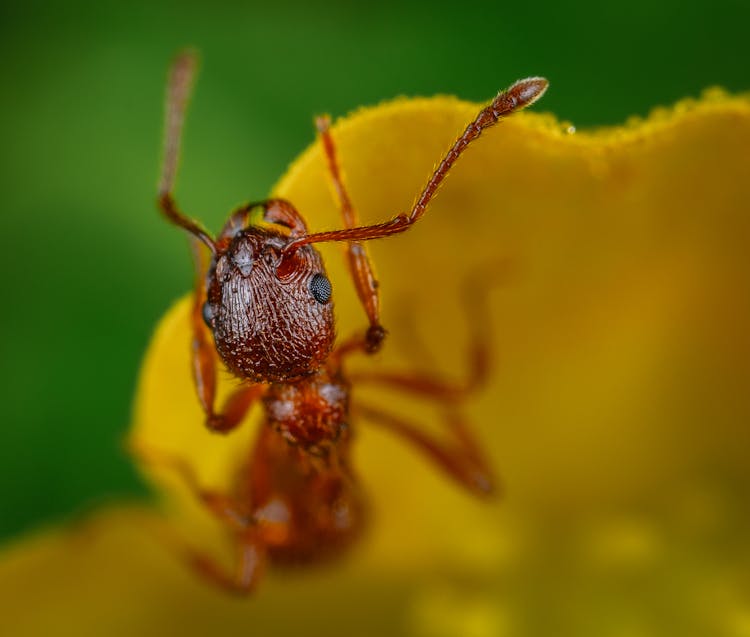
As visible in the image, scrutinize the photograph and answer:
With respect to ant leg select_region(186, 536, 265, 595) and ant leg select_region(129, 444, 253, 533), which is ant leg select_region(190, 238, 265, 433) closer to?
ant leg select_region(129, 444, 253, 533)

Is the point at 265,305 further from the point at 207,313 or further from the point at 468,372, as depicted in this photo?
the point at 468,372

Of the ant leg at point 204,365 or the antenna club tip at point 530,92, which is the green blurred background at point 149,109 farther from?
the antenna club tip at point 530,92

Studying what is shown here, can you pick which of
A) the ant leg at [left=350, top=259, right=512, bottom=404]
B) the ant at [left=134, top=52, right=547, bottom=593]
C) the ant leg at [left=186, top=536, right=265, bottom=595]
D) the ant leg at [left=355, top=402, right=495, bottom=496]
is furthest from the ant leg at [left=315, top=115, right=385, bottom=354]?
the ant leg at [left=186, top=536, right=265, bottom=595]

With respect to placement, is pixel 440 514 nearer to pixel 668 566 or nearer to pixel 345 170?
pixel 668 566

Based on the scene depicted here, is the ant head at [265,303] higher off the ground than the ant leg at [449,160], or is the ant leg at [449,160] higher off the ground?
the ant leg at [449,160]

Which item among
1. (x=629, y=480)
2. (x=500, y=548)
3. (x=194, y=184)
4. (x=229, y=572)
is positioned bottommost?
(x=229, y=572)

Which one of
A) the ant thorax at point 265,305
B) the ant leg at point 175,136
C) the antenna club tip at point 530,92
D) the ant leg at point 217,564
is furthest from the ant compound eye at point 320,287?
the ant leg at point 217,564

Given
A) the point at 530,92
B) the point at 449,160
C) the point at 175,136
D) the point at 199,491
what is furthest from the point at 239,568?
the point at 530,92

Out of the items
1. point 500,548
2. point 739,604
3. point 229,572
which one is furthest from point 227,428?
point 739,604
